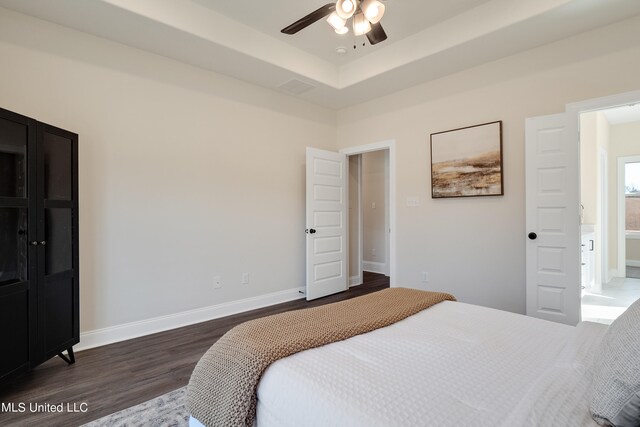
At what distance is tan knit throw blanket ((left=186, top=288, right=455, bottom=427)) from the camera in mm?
1226

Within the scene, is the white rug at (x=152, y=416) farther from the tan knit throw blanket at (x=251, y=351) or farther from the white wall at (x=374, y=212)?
the white wall at (x=374, y=212)

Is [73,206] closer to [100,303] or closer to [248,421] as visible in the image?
[100,303]

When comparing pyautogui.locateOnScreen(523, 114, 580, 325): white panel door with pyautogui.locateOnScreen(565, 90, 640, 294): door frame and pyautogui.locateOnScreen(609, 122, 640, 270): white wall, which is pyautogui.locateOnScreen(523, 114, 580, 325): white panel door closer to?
pyautogui.locateOnScreen(565, 90, 640, 294): door frame

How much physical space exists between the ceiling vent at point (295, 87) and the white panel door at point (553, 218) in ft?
7.94

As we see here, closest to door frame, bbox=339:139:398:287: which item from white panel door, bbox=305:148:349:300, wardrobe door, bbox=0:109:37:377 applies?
white panel door, bbox=305:148:349:300

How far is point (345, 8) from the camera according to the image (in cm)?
205

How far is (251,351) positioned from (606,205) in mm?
6388

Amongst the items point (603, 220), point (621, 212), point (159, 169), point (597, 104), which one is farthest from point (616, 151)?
Answer: point (159, 169)

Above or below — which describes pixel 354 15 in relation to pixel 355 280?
above

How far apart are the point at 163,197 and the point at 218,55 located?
1.51 meters

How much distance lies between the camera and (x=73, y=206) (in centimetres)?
254

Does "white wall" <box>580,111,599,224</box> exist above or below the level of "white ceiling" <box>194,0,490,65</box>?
below

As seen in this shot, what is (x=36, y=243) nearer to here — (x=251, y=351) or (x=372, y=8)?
(x=251, y=351)

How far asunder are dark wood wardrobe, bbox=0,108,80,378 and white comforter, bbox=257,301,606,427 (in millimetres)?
1846
